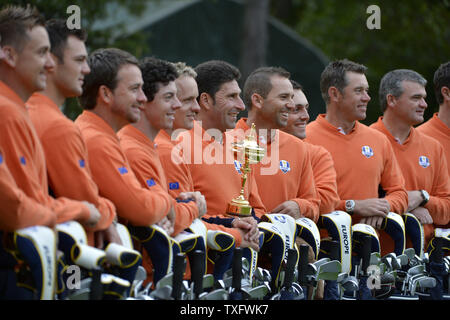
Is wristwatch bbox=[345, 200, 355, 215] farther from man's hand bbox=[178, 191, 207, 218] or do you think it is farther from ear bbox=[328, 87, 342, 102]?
man's hand bbox=[178, 191, 207, 218]

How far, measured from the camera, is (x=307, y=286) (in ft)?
19.8

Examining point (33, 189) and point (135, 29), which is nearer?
point (33, 189)

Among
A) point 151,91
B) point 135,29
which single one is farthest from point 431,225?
point 135,29

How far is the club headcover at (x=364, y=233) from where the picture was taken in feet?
22.1

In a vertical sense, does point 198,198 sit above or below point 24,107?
below

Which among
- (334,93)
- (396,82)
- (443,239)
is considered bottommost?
(443,239)

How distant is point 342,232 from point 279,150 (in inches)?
32.0

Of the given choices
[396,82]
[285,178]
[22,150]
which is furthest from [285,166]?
[22,150]

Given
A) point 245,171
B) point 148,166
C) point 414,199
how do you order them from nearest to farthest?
point 148,166, point 245,171, point 414,199

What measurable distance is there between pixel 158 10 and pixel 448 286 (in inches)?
365

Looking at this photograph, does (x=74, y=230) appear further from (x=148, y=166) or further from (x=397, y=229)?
(x=397, y=229)

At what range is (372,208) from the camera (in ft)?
22.9

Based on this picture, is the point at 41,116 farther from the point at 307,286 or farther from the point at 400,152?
the point at 400,152

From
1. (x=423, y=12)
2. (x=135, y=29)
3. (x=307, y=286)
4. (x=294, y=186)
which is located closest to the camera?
(x=307, y=286)
